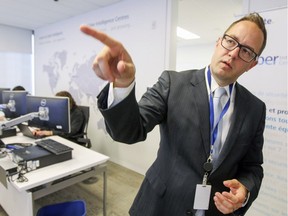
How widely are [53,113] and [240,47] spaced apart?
156 centimetres

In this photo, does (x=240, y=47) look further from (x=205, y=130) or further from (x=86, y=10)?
(x=86, y=10)

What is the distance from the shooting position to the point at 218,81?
2.76 feet

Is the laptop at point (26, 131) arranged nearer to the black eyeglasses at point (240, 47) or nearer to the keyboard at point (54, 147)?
the keyboard at point (54, 147)

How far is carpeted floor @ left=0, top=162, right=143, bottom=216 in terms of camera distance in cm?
230

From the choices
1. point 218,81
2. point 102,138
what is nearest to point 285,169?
point 218,81

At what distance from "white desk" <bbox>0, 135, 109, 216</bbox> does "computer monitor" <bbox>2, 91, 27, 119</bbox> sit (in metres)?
0.73

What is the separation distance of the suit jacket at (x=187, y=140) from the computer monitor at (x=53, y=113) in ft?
3.66

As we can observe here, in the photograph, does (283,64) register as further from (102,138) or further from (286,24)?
(102,138)

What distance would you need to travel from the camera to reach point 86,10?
3.82 metres

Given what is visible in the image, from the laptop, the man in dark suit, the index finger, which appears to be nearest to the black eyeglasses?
the man in dark suit

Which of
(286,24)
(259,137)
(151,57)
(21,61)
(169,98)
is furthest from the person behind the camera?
(21,61)

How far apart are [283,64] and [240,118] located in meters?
1.23

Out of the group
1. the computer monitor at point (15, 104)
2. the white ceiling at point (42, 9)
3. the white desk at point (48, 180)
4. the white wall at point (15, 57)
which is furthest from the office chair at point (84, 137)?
the white wall at point (15, 57)

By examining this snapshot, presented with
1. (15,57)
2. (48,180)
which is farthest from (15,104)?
(15,57)
